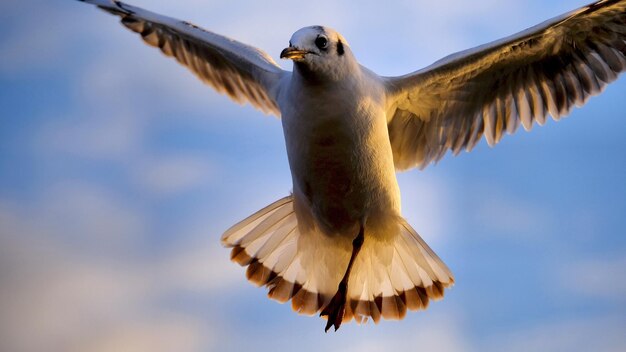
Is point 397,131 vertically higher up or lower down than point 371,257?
higher up

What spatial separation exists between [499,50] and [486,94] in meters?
0.50

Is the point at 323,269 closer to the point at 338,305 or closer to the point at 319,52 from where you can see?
the point at 338,305

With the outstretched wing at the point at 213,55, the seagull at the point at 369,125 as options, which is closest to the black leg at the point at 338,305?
the seagull at the point at 369,125

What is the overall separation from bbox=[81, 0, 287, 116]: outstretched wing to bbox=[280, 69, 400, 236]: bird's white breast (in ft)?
2.44

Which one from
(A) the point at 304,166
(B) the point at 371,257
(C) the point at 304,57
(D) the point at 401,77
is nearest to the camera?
(C) the point at 304,57

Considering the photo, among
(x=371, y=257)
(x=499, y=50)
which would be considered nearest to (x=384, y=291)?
(x=371, y=257)

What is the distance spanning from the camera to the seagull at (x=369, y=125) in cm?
562

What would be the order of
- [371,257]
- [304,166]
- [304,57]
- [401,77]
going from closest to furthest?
[304,57]
[304,166]
[401,77]
[371,257]

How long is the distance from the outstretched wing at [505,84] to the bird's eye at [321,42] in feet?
2.39

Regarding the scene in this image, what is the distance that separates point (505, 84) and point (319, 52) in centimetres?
154

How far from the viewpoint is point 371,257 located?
6469mm

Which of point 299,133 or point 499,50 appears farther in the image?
point 499,50

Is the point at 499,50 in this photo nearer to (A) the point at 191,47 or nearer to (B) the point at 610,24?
(B) the point at 610,24

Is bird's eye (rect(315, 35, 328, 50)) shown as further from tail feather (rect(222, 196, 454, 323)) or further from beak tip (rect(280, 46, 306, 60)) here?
tail feather (rect(222, 196, 454, 323))
